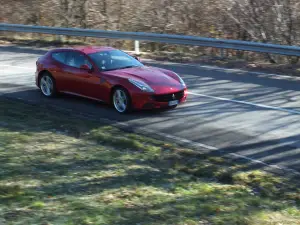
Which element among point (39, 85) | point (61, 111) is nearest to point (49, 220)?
point (61, 111)

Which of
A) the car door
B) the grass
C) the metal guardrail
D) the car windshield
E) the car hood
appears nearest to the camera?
the grass

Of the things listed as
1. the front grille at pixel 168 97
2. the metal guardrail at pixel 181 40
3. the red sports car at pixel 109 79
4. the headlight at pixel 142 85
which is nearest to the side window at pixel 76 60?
the red sports car at pixel 109 79

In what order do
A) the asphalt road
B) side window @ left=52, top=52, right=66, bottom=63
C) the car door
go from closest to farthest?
the asphalt road, the car door, side window @ left=52, top=52, right=66, bottom=63

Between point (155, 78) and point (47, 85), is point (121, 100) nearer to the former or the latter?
point (155, 78)

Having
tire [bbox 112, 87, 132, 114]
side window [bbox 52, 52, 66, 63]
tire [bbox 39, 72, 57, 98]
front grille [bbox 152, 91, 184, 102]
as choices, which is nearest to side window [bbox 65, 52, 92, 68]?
side window [bbox 52, 52, 66, 63]

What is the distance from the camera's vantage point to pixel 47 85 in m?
14.7

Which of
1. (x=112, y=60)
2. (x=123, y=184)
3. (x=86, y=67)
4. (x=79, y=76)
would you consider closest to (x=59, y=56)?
(x=79, y=76)

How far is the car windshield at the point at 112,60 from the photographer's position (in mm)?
13719

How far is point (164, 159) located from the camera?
9484 mm

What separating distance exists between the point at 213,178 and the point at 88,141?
8.68 ft

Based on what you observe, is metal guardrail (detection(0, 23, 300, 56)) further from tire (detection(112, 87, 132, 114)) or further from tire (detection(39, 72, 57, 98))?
tire (detection(39, 72, 57, 98))

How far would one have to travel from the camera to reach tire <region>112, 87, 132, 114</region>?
42.0ft

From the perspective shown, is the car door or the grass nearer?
the grass

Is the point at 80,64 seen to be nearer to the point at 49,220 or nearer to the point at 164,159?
the point at 164,159
